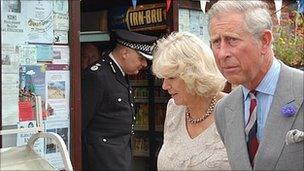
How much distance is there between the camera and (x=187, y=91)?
9.67ft

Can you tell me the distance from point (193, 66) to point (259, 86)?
2.37 ft

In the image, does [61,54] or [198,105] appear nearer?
[198,105]

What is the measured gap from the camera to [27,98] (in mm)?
3533

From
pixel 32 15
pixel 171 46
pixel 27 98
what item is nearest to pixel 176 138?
pixel 171 46

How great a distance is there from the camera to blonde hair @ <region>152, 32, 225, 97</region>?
2.90m

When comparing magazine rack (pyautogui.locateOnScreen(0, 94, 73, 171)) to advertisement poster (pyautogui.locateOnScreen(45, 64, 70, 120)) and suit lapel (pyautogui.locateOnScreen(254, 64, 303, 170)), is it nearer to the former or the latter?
suit lapel (pyautogui.locateOnScreen(254, 64, 303, 170))

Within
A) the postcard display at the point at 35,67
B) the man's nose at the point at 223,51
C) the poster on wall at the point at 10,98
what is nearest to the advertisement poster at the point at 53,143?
the postcard display at the point at 35,67

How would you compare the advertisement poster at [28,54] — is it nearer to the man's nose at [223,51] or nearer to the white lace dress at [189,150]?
the white lace dress at [189,150]

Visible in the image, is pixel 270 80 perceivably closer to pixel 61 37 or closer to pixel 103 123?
pixel 61 37

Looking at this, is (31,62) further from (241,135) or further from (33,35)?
(241,135)

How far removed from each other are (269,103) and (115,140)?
2340 mm

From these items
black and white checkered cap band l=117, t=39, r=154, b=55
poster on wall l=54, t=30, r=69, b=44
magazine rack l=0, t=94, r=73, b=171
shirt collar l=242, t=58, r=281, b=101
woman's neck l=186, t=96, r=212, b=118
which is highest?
poster on wall l=54, t=30, r=69, b=44

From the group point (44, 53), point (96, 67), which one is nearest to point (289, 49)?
point (96, 67)

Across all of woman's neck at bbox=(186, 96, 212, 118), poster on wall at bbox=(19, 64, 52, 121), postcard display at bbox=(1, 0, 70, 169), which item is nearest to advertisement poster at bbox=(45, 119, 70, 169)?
postcard display at bbox=(1, 0, 70, 169)
